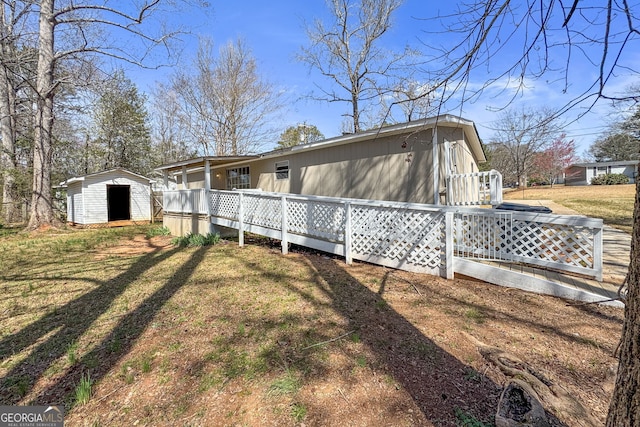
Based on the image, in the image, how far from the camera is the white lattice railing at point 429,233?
12.5ft

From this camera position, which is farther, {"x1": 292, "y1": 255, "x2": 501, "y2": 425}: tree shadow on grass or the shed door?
the shed door

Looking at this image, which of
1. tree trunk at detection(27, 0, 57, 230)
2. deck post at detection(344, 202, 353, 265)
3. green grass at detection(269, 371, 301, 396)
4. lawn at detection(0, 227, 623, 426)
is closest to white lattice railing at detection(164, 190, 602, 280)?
deck post at detection(344, 202, 353, 265)

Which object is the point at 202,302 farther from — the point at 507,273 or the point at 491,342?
the point at 507,273

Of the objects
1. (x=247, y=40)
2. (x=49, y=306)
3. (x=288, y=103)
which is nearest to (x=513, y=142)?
(x=288, y=103)

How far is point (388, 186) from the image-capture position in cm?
764

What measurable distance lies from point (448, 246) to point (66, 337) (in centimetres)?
492

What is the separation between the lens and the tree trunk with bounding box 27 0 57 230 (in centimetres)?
1074

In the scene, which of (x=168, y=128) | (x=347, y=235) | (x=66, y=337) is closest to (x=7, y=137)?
(x=168, y=128)

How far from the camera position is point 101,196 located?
14.4 m

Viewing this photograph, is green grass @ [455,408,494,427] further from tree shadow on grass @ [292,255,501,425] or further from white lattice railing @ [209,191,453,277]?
white lattice railing @ [209,191,453,277]

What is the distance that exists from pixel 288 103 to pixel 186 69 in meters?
7.10

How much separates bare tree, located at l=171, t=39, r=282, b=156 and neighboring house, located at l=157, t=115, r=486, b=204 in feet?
33.1
